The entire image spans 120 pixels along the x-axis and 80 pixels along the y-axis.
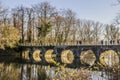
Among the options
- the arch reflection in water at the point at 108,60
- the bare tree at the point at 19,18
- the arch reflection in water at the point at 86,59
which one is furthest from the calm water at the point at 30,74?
the bare tree at the point at 19,18

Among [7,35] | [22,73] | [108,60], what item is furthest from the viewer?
[7,35]

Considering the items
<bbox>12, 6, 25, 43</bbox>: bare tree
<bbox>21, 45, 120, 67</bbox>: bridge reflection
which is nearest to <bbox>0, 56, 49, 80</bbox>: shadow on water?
<bbox>21, 45, 120, 67</bbox>: bridge reflection

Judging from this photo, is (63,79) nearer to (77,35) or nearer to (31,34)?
(31,34)

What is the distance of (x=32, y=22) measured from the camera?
5269cm

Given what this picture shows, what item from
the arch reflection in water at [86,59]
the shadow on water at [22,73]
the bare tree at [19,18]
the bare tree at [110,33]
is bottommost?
the arch reflection in water at [86,59]

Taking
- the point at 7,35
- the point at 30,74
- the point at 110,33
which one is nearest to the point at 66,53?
the point at 7,35

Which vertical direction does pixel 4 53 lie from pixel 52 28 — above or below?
below

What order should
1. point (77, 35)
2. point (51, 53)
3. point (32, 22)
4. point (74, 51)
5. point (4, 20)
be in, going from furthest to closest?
point (77, 35), point (32, 22), point (51, 53), point (4, 20), point (74, 51)

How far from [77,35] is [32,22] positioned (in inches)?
436

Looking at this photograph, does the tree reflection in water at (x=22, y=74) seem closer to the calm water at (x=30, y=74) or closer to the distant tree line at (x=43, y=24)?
the calm water at (x=30, y=74)

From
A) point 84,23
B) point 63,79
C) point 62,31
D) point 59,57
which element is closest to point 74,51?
point 59,57

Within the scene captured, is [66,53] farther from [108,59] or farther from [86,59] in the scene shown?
[108,59]

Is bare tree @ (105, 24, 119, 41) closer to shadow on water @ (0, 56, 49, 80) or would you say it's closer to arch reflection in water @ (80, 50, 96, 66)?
arch reflection in water @ (80, 50, 96, 66)

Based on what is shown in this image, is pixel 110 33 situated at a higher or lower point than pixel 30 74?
higher
